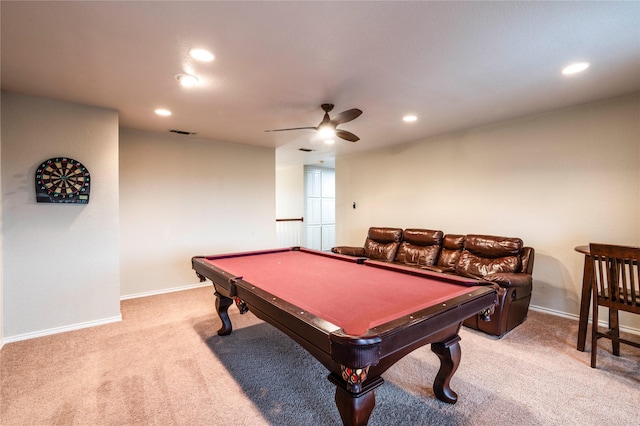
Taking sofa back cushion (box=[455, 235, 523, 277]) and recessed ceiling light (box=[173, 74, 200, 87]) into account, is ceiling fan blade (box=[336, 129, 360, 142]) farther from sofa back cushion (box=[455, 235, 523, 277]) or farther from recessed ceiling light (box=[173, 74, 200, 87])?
sofa back cushion (box=[455, 235, 523, 277])

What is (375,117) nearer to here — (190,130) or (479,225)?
(479,225)

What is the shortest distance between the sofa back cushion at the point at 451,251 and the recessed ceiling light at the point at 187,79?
3654 mm

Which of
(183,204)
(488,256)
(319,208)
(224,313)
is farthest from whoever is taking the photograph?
(319,208)

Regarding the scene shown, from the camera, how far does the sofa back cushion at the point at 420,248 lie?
4035 mm

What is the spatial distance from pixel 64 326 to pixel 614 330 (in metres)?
5.32

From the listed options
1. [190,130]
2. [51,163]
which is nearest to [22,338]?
[51,163]

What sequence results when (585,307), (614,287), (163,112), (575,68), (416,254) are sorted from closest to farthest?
(614,287)
(575,68)
(585,307)
(163,112)
(416,254)

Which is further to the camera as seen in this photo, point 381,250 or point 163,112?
point 381,250

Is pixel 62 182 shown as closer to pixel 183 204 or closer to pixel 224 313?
pixel 183 204

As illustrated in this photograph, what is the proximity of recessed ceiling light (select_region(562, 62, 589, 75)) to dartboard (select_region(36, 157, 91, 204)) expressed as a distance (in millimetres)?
4716

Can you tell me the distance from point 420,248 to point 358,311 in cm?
299

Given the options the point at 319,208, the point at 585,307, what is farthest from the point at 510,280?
the point at 319,208

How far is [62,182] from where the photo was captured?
9.55 ft

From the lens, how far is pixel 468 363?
2.33m
